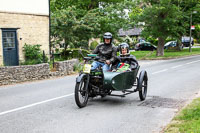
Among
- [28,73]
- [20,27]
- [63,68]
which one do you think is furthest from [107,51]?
[20,27]

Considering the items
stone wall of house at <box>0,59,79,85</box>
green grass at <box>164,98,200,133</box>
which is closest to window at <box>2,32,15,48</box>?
stone wall of house at <box>0,59,79,85</box>

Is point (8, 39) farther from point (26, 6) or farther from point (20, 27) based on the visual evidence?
point (26, 6)

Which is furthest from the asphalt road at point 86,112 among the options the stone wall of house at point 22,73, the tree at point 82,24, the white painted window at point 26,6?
the tree at point 82,24

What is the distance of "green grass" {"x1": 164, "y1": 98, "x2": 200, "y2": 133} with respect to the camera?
16.7 feet

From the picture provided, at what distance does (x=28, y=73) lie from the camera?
44.3 ft

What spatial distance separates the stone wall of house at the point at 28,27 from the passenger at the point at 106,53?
10436 millimetres

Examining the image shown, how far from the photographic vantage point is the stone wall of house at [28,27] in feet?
A: 57.9

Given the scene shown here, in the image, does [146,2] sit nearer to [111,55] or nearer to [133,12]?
[133,12]

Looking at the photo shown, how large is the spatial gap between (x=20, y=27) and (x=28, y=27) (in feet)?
2.32

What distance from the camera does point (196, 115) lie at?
5.97 metres

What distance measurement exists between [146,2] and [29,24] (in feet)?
53.7

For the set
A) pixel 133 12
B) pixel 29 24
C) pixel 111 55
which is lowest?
pixel 111 55

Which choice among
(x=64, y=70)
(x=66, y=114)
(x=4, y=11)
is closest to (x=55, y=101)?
(x=66, y=114)

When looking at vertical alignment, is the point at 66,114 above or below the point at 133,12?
below
